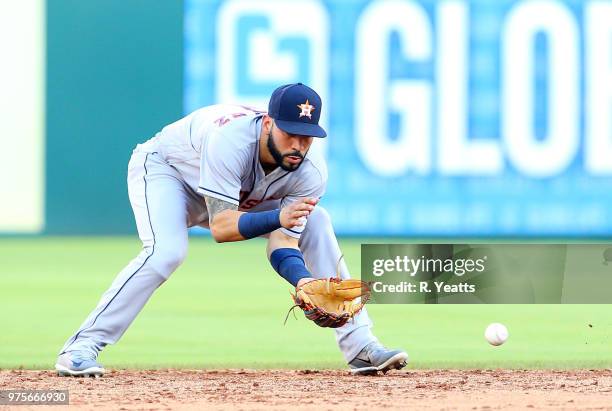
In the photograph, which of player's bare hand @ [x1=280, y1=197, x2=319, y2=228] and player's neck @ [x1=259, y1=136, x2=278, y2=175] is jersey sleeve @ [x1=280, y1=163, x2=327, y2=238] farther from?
player's bare hand @ [x1=280, y1=197, x2=319, y2=228]

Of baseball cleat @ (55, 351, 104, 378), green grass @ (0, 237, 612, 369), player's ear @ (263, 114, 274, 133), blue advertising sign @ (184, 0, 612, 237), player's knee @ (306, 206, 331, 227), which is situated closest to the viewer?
player's ear @ (263, 114, 274, 133)

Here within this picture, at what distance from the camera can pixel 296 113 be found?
18.6ft

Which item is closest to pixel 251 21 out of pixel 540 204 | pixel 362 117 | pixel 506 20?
pixel 362 117

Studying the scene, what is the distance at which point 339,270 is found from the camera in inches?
246

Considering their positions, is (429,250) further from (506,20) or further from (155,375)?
(506,20)

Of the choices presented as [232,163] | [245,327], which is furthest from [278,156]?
[245,327]

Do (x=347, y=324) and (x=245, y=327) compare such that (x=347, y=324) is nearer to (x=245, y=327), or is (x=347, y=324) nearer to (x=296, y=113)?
(x=296, y=113)

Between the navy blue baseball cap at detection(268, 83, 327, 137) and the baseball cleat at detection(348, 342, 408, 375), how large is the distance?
1.11 meters

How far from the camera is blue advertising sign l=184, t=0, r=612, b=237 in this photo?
14.8 metres

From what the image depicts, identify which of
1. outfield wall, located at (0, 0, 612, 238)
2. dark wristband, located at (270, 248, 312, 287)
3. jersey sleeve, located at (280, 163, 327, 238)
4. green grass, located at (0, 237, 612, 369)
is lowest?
green grass, located at (0, 237, 612, 369)

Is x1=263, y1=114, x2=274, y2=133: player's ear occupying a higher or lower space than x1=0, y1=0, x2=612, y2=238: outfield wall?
lower

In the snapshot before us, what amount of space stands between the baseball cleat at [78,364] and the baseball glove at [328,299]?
955mm

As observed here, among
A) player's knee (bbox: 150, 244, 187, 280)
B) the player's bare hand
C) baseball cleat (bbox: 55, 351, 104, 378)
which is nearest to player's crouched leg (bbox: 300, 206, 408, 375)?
player's knee (bbox: 150, 244, 187, 280)

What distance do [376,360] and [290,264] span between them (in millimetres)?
648
